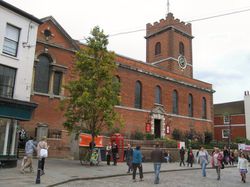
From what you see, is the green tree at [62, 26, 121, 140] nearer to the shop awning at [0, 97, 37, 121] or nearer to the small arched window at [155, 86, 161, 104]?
the shop awning at [0, 97, 37, 121]

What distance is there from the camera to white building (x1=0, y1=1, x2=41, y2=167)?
53.9 feet

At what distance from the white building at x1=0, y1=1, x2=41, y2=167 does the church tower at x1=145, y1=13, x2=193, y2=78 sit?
1159 inches

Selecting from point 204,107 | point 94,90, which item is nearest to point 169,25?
point 204,107

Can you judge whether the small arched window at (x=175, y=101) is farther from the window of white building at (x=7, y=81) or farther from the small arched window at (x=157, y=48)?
the window of white building at (x=7, y=81)

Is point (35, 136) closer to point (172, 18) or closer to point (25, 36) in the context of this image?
point (25, 36)

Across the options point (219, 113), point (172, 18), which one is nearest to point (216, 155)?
point (172, 18)

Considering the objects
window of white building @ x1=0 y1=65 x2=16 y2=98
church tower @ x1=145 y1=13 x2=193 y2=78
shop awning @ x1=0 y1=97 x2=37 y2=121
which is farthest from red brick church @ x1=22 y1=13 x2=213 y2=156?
window of white building @ x1=0 y1=65 x2=16 y2=98

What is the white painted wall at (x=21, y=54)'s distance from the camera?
17.5m

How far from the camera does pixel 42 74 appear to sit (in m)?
27.5

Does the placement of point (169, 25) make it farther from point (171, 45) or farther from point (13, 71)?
point (13, 71)

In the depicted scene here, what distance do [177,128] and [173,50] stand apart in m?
12.9

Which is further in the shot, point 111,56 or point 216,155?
point 111,56

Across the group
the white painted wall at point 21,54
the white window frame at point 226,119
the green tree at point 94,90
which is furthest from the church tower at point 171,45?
the white painted wall at point 21,54

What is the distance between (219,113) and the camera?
5928cm
